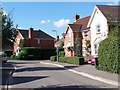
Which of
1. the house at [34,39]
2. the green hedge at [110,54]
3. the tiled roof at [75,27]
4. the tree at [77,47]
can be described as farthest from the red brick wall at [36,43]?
the green hedge at [110,54]

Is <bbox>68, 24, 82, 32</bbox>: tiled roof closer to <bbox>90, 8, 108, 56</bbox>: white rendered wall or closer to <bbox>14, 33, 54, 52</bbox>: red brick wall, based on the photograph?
<bbox>90, 8, 108, 56</bbox>: white rendered wall

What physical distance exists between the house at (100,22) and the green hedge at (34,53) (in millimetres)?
21632

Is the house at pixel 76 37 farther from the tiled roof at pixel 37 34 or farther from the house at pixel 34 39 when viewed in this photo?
the tiled roof at pixel 37 34

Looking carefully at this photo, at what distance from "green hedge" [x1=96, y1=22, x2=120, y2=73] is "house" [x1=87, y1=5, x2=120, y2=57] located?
52.5ft

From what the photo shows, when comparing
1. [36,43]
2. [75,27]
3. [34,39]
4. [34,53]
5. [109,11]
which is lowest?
[34,53]

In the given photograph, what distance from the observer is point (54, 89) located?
47.7 feet

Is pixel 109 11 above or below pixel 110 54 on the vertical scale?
above

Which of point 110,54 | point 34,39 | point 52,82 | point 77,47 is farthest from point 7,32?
point 34,39

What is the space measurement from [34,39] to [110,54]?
2066 inches

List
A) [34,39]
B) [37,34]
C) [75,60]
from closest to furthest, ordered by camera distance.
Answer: [75,60], [34,39], [37,34]

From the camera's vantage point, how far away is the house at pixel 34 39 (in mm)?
72562

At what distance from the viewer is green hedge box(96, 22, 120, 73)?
20.7 m

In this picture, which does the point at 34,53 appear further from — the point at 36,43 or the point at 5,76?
the point at 5,76

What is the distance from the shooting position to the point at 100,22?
1662 inches
